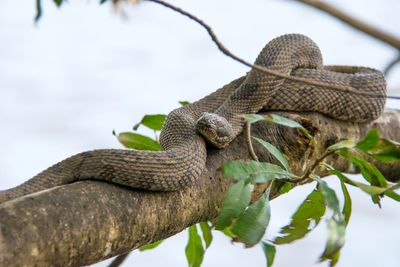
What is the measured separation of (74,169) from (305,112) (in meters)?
1.19

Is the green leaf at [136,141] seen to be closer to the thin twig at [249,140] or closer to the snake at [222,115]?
the snake at [222,115]

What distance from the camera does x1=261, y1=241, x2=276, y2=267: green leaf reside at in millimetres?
1882

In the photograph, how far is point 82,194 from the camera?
1.88 meters

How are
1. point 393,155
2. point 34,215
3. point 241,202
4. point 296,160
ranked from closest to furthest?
point 34,215, point 241,202, point 393,155, point 296,160

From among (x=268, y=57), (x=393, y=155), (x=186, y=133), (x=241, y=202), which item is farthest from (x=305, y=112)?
(x=241, y=202)

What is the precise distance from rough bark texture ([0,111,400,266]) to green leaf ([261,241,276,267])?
31 cm

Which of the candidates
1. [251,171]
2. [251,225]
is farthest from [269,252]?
[251,171]

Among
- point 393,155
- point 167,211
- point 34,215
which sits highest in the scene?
point 393,155

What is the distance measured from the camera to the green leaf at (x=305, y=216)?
7.39ft

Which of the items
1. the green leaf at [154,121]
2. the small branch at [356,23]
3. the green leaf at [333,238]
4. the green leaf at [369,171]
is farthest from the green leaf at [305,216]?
the small branch at [356,23]

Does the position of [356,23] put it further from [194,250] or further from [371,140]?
[194,250]

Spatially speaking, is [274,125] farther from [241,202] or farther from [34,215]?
[34,215]

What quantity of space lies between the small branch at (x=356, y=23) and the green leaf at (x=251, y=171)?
91cm

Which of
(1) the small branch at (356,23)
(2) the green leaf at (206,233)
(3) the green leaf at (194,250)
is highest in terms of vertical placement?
(1) the small branch at (356,23)
